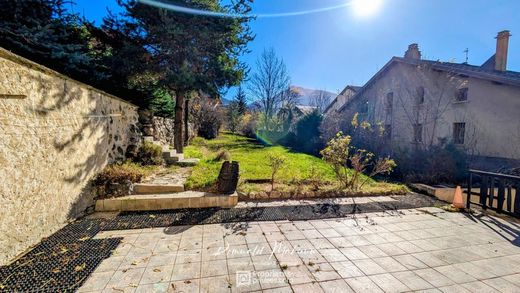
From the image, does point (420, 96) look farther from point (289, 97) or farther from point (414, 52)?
point (289, 97)

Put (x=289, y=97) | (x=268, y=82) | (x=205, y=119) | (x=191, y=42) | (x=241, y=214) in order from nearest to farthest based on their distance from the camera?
1. (x=241, y=214)
2. (x=191, y=42)
3. (x=205, y=119)
4. (x=268, y=82)
5. (x=289, y=97)

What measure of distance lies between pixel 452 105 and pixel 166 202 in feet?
43.6

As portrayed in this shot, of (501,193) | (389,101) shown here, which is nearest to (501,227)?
(501,193)

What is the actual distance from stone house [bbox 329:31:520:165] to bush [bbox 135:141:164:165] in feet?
34.5

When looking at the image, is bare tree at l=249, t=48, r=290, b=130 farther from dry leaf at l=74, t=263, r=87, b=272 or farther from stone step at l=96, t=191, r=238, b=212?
dry leaf at l=74, t=263, r=87, b=272

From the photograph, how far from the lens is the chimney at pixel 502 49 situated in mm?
10758

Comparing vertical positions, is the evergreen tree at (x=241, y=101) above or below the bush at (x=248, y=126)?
above

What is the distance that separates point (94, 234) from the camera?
125 inches

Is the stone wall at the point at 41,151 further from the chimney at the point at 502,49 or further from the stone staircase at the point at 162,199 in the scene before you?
the chimney at the point at 502,49

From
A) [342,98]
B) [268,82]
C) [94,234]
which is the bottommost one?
[94,234]

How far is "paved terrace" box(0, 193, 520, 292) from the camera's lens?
2209 mm

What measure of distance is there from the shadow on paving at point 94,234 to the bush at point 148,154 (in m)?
2.78

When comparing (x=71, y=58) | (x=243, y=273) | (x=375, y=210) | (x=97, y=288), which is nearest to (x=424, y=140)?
(x=375, y=210)

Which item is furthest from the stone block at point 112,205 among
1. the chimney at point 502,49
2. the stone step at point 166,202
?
the chimney at point 502,49
